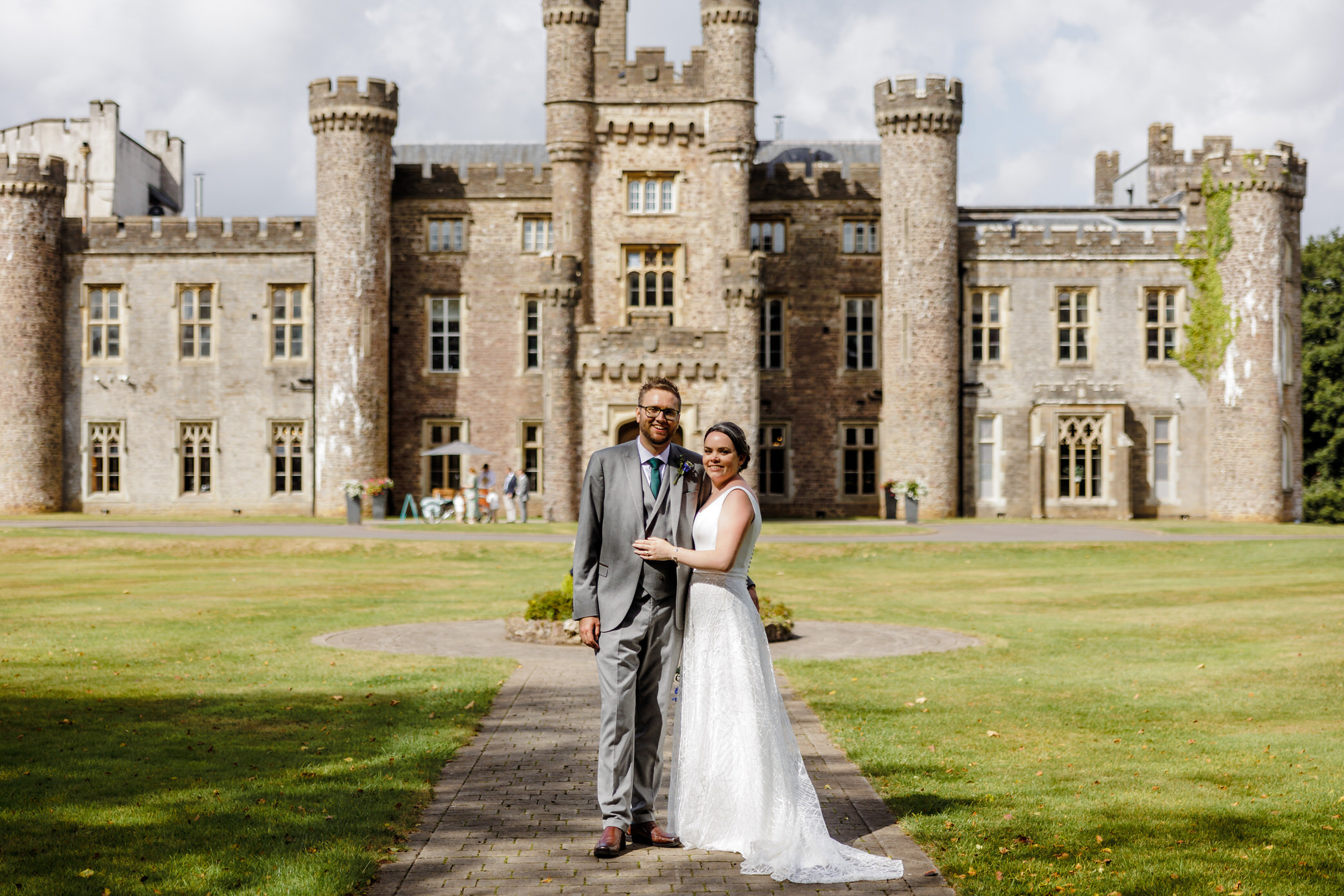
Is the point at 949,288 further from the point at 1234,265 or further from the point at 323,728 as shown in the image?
the point at 323,728

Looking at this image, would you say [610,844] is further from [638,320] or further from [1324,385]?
[1324,385]

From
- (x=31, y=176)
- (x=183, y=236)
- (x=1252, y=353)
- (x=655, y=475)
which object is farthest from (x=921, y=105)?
(x=655, y=475)

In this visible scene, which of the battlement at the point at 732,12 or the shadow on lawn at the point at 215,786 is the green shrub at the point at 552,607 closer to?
the shadow on lawn at the point at 215,786

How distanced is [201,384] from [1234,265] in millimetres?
29963

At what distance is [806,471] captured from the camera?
38.0 metres

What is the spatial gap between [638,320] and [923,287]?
26.3 feet

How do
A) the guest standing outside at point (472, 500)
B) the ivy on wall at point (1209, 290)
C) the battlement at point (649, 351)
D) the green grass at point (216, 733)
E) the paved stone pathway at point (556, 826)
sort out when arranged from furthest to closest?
the ivy on wall at point (1209, 290)
the guest standing outside at point (472, 500)
the battlement at point (649, 351)
the green grass at point (216, 733)
the paved stone pathway at point (556, 826)

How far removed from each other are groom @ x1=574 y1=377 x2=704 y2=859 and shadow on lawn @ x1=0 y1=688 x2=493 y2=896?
1128 millimetres

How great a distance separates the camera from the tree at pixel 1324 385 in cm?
3947

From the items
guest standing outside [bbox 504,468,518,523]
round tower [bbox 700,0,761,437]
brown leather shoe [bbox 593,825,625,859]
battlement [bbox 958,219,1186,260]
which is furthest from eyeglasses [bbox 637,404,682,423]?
battlement [bbox 958,219,1186,260]

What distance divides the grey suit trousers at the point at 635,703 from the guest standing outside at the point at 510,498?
2956 centimetres

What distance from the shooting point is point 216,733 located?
840 cm

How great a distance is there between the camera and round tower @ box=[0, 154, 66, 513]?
37.0 meters

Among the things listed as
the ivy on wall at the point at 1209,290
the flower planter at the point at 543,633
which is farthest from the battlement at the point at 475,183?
the flower planter at the point at 543,633
